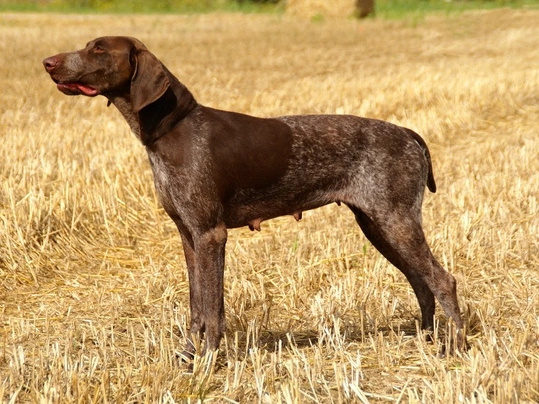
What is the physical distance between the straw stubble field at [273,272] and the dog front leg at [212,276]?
12 cm

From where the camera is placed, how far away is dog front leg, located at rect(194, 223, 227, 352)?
532 centimetres

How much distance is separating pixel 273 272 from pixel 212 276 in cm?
197

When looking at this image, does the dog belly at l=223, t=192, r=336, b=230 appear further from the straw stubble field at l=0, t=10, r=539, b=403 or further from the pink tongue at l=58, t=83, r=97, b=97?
the pink tongue at l=58, t=83, r=97, b=97

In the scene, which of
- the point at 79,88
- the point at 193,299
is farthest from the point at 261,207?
the point at 79,88

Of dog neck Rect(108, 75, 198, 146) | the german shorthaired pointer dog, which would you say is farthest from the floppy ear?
dog neck Rect(108, 75, 198, 146)

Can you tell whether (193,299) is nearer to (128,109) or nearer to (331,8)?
(128,109)

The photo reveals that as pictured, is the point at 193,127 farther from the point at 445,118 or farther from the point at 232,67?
the point at 232,67

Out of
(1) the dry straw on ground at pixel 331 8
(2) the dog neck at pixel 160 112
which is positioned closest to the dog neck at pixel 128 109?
(2) the dog neck at pixel 160 112

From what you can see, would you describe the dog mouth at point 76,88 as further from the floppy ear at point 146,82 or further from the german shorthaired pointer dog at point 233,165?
the floppy ear at point 146,82

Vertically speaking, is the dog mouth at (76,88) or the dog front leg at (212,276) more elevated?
the dog mouth at (76,88)

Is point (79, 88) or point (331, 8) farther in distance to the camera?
point (331, 8)

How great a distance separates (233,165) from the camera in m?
5.38

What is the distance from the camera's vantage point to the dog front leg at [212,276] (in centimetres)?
532

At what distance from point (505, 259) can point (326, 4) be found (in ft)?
84.9
